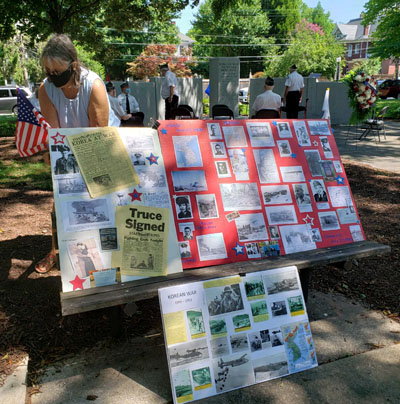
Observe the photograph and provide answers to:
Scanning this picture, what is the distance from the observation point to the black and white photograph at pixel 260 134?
3105 millimetres

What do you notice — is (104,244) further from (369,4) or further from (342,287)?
(369,4)

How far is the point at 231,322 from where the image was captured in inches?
94.4

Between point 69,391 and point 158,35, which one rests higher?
point 158,35

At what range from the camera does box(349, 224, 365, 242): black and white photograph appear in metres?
3.13

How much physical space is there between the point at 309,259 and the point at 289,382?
797 millimetres

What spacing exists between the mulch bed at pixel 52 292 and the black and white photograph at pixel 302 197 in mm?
980

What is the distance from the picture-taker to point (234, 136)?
3062 mm

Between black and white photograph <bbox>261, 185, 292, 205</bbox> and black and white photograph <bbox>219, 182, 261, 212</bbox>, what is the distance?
0.22 ft

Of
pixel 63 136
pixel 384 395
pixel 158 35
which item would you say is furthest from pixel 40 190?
pixel 158 35

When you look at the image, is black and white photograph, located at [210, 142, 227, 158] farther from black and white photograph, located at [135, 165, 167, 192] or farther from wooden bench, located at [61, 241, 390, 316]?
wooden bench, located at [61, 241, 390, 316]

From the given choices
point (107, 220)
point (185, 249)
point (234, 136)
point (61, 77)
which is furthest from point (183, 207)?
point (61, 77)

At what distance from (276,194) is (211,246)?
2.23 ft

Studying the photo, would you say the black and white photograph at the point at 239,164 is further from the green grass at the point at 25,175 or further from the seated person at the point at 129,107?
the seated person at the point at 129,107

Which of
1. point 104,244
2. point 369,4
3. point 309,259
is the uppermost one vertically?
point 369,4
